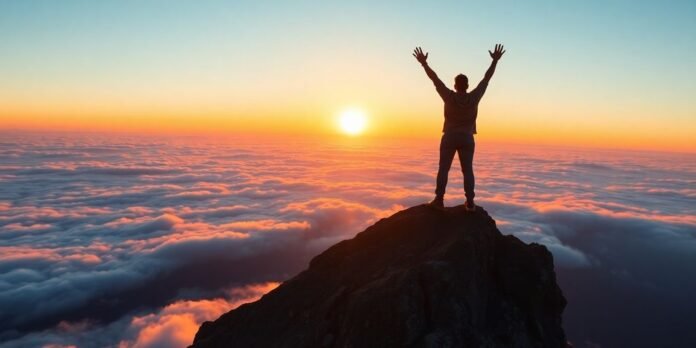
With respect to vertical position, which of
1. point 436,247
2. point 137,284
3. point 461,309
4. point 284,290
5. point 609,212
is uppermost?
point 436,247

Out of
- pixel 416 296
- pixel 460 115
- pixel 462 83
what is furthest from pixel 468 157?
pixel 416 296

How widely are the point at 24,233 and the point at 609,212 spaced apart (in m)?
178

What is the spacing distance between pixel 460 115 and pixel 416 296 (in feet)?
12.8

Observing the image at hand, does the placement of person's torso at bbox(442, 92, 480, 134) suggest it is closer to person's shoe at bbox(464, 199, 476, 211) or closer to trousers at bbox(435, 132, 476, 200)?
trousers at bbox(435, 132, 476, 200)

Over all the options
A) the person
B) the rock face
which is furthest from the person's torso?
the rock face

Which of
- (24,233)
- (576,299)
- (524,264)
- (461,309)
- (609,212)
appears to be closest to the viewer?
(461,309)

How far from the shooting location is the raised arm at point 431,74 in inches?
298

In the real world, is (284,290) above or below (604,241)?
above

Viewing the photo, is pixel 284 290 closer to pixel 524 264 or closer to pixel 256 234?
pixel 524 264

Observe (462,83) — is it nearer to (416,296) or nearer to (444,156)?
(444,156)

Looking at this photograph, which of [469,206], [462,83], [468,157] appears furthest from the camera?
[469,206]

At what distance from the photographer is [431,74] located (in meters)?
7.85

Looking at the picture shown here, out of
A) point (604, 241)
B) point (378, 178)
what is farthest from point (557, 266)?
point (378, 178)

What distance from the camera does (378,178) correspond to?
19700 centimetres
